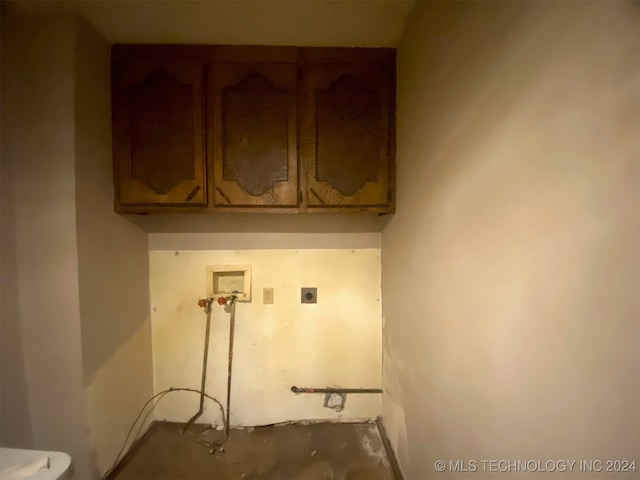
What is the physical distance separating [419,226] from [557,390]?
0.68m

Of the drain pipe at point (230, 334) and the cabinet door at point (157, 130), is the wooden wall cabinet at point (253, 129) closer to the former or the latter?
the cabinet door at point (157, 130)

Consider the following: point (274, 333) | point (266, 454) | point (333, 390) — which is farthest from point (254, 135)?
point (266, 454)

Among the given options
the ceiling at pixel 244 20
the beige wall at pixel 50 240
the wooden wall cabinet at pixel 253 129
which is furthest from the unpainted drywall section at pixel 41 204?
the wooden wall cabinet at pixel 253 129

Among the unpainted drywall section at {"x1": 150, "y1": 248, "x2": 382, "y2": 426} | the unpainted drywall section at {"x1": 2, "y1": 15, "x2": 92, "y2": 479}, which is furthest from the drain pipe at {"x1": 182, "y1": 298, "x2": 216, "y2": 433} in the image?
the unpainted drywall section at {"x1": 2, "y1": 15, "x2": 92, "y2": 479}

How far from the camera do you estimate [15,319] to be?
1109 mm

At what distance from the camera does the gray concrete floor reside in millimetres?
1376

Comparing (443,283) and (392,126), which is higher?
(392,126)

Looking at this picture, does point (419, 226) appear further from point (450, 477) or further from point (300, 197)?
point (450, 477)

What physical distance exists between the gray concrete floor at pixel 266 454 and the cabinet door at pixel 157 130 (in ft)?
4.02

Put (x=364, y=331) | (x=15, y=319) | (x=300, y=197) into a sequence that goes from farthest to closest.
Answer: (x=364, y=331), (x=300, y=197), (x=15, y=319)

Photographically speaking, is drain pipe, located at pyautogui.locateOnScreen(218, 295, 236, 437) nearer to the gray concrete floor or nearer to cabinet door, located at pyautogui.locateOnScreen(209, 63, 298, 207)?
the gray concrete floor

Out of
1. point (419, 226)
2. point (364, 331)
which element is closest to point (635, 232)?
point (419, 226)

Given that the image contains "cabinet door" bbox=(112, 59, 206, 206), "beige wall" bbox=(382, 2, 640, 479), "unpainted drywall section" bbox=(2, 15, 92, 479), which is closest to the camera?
"beige wall" bbox=(382, 2, 640, 479)

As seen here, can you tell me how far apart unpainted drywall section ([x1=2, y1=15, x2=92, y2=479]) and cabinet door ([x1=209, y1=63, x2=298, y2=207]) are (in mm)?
530
